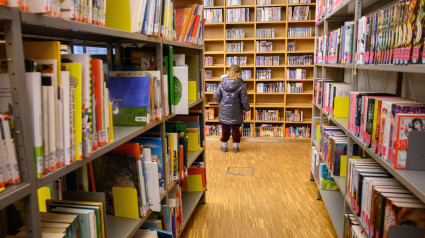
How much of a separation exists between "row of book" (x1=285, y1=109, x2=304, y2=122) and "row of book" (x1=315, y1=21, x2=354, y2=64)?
262 centimetres

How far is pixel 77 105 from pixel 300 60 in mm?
5504

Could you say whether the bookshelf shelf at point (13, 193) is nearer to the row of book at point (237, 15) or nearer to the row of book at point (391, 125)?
the row of book at point (391, 125)

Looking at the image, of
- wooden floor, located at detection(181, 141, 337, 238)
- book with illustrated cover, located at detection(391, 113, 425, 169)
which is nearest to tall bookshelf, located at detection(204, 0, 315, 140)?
wooden floor, located at detection(181, 141, 337, 238)

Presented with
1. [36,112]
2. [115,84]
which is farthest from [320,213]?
[36,112]

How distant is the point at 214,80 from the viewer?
6.39 m

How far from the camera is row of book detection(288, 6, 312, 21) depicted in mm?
5867

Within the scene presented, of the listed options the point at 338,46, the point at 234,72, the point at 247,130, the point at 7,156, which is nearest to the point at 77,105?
the point at 7,156

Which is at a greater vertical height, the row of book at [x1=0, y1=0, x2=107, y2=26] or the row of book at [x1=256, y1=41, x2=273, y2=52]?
the row of book at [x1=256, y1=41, x2=273, y2=52]

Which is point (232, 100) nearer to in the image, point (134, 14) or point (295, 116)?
point (295, 116)

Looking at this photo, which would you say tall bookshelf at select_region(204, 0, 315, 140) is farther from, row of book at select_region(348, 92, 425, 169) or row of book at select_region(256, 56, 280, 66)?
row of book at select_region(348, 92, 425, 169)

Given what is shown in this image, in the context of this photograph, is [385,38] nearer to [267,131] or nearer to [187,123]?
[187,123]

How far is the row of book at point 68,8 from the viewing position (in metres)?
0.87

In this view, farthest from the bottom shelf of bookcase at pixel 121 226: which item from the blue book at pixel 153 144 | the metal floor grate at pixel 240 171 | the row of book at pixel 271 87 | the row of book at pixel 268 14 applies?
the row of book at pixel 268 14

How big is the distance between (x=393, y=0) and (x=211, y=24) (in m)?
4.17
